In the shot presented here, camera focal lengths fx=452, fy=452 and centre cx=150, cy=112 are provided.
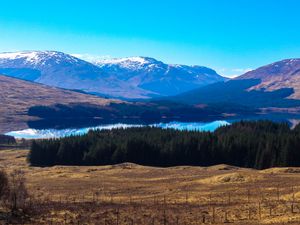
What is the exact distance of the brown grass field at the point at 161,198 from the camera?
49562 millimetres

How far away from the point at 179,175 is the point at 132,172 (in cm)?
1363

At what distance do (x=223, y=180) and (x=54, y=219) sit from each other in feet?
129

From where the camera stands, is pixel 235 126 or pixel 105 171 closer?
pixel 105 171

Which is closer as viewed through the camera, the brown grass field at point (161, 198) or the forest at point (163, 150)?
the brown grass field at point (161, 198)

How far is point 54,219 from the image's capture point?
50.4 meters

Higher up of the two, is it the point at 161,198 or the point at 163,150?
the point at 163,150

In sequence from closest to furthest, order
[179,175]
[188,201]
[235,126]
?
[188,201] < [179,175] < [235,126]

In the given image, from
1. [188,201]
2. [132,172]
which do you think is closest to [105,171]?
[132,172]

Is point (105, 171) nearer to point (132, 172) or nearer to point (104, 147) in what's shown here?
point (132, 172)

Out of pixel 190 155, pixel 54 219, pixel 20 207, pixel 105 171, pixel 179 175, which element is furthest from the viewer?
pixel 190 155

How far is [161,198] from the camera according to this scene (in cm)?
6712

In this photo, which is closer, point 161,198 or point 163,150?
point 161,198

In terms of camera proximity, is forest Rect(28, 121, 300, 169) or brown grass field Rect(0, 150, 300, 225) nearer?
brown grass field Rect(0, 150, 300, 225)

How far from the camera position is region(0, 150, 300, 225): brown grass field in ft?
163
